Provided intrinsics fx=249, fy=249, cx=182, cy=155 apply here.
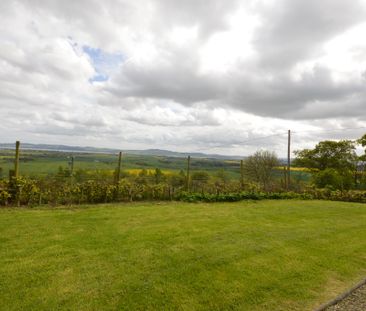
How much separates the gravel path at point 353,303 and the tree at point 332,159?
50.5 ft

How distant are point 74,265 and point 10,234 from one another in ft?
7.45

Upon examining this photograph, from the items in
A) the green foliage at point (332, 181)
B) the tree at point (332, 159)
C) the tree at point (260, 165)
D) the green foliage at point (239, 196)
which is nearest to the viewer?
the green foliage at point (239, 196)

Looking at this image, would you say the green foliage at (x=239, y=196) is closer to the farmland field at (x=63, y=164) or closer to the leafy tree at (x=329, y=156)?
the farmland field at (x=63, y=164)

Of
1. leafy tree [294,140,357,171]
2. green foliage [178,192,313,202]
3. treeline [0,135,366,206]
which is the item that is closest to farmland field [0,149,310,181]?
treeline [0,135,366,206]

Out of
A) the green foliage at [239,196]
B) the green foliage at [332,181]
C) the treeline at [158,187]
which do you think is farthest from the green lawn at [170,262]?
the green foliage at [332,181]

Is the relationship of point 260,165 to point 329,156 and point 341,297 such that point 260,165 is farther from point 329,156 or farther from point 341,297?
point 341,297

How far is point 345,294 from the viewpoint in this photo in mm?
3318

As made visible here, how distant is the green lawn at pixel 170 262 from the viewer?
9.87 ft

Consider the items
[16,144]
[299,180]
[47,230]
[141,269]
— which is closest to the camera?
[141,269]

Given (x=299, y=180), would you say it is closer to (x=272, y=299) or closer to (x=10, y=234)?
(x=272, y=299)

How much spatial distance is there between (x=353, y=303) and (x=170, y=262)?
2.51 meters

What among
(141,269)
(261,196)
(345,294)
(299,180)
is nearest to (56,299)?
(141,269)

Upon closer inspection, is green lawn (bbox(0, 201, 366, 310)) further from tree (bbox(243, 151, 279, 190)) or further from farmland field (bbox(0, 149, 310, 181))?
tree (bbox(243, 151, 279, 190))

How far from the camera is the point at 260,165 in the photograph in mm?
21250
